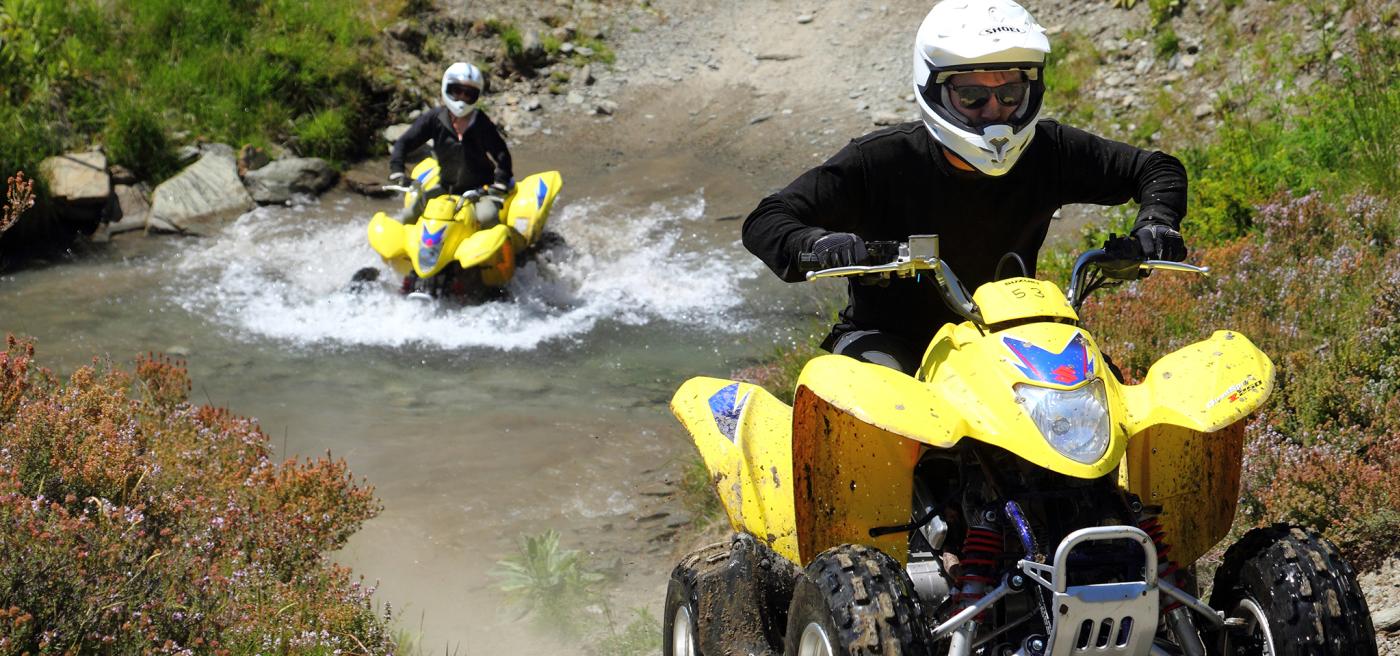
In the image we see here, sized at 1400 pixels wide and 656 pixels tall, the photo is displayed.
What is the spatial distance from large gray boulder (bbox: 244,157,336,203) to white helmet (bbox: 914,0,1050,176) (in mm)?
10998

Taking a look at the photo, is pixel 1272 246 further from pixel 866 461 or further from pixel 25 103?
pixel 25 103

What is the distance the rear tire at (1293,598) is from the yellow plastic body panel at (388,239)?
8.45m

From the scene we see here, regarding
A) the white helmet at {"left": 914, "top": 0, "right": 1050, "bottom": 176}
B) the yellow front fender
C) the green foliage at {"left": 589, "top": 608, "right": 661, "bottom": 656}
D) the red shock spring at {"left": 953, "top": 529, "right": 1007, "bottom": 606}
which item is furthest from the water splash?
the red shock spring at {"left": 953, "top": 529, "right": 1007, "bottom": 606}

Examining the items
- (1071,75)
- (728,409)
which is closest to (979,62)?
(728,409)

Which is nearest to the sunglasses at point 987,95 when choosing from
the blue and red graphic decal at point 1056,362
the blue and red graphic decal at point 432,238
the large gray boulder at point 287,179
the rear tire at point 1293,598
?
the blue and red graphic decal at point 1056,362

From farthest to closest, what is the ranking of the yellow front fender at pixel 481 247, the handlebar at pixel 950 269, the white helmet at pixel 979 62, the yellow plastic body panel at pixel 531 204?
the yellow plastic body panel at pixel 531 204 → the yellow front fender at pixel 481 247 → the white helmet at pixel 979 62 → the handlebar at pixel 950 269

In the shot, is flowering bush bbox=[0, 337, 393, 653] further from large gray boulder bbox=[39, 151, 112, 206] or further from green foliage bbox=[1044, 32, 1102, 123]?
green foliage bbox=[1044, 32, 1102, 123]

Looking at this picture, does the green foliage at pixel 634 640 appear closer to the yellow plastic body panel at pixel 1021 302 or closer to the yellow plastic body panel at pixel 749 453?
the yellow plastic body panel at pixel 749 453

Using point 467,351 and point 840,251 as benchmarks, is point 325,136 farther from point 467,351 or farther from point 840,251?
point 840,251

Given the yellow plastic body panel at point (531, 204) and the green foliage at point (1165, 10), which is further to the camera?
the green foliage at point (1165, 10)

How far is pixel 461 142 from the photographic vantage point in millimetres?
10805

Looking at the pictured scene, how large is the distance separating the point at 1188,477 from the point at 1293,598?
49 cm

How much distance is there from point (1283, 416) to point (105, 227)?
1092cm

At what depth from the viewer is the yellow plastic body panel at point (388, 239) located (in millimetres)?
10594
